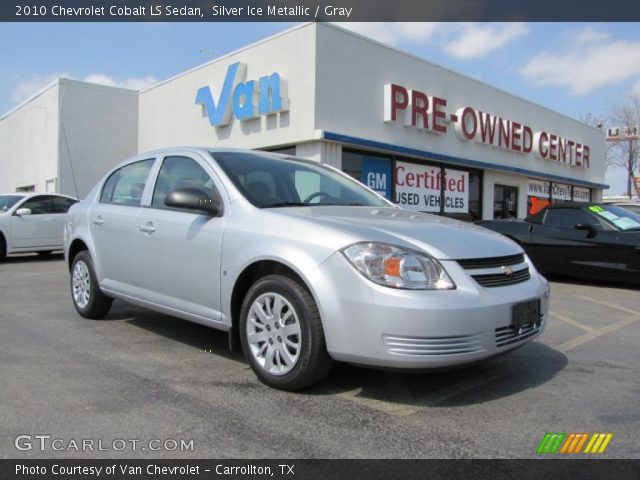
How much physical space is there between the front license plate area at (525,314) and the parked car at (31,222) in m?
10.4

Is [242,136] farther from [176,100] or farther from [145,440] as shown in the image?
[145,440]

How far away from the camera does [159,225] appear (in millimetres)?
4379

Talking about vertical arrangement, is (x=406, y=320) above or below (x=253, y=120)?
below

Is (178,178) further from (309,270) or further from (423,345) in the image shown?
(423,345)

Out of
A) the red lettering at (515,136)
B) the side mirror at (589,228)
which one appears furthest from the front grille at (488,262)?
the red lettering at (515,136)

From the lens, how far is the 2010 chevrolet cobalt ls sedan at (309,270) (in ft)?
10.1

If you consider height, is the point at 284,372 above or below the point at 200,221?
below

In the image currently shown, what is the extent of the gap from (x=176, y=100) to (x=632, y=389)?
15.3 meters

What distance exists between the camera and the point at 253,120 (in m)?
Result: 13.5

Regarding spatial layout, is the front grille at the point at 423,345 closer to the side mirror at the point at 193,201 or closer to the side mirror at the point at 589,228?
the side mirror at the point at 193,201

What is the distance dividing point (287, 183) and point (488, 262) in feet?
5.64

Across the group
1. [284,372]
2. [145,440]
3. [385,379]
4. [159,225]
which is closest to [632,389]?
[385,379]

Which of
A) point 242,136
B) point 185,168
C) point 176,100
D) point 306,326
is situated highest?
point 176,100
